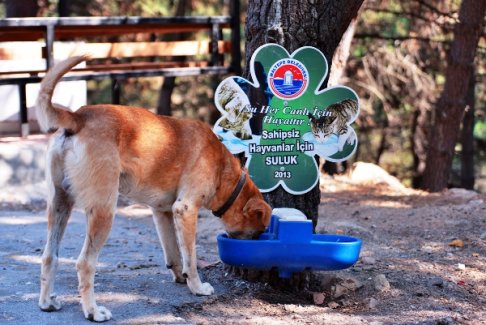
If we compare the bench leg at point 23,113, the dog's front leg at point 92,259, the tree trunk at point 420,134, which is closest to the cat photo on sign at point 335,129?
the dog's front leg at point 92,259

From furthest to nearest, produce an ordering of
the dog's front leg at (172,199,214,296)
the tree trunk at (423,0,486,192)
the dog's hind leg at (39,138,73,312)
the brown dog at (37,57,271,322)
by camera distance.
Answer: the tree trunk at (423,0,486,192)
the dog's front leg at (172,199,214,296)
the dog's hind leg at (39,138,73,312)
the brown dog at (37,57,271,322)

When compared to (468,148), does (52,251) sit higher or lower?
higher

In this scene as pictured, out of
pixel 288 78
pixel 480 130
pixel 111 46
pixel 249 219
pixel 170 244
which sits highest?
pixel 288 78

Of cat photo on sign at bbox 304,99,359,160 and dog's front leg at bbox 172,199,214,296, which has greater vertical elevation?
cat photo on sign at bbox 304,99,359,160

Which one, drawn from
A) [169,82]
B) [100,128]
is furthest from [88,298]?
[169,82]

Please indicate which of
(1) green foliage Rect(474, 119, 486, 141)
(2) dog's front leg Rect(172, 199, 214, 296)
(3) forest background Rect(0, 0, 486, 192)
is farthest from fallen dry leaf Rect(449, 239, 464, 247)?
(1) green foliage Rect(474, 119, 486, 141)

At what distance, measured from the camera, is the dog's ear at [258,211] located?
19.2ft

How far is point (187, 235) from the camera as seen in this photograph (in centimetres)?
565

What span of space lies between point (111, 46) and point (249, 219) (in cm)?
603

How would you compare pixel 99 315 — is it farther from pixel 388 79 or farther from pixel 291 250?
pixel 388 79

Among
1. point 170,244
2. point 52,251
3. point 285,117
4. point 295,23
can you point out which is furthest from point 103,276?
point 295,23

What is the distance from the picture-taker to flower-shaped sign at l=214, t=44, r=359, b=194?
5988mm

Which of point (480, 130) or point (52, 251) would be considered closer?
point (52, 251)

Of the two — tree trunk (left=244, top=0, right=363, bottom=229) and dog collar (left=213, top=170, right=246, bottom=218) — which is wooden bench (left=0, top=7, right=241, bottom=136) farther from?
dog collar (left=213, top=170, right=246, bottom=218)
